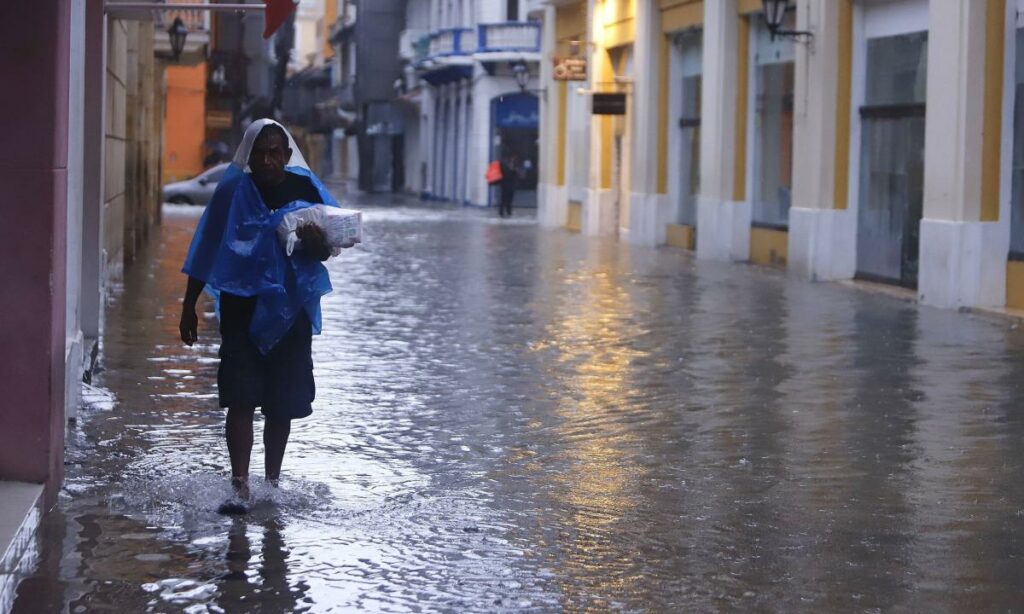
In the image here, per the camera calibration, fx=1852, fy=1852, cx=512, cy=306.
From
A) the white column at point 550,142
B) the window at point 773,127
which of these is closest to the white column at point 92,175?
the window at point 773,127

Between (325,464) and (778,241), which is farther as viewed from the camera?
(778,241)

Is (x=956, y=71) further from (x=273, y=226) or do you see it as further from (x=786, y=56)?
(x=273, y=226)

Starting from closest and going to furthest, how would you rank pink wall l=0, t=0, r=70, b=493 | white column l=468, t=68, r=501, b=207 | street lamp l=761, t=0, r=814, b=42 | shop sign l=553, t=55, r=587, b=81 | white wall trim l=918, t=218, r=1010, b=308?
pink wall l=0, t=0, r=70, b=493
white wall trim l=918, t=218, r=1010, b=308
street lamp l=761, t=0, r=814, b=42
shop sign l=553, t=55, r=587, b=81
white column l=468, t=68, r=501, b=207

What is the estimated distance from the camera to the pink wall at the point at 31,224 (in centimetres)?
665

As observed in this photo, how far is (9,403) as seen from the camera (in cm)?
678

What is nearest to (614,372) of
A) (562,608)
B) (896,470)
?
(896,470)

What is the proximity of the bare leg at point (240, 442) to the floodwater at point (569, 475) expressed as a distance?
138mm

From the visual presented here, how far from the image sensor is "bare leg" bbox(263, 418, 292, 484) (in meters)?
7.36

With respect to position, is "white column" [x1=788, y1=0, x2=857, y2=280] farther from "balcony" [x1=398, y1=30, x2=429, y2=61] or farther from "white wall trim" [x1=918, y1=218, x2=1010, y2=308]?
"balcony" [x1=398, y1=30, x2=429, y2=61]

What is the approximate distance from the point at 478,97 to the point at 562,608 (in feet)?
169

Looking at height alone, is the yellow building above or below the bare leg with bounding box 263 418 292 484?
above

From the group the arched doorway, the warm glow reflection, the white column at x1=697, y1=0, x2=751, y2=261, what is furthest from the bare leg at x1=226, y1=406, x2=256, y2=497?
the arched doorway

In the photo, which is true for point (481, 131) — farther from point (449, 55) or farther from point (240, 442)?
point (240, 442)

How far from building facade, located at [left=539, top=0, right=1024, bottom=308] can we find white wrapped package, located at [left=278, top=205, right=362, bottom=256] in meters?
11.5
